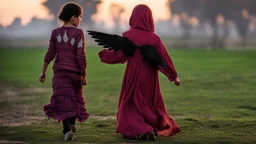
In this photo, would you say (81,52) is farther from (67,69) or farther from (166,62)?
(166,62)

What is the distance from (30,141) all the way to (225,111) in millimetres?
5499

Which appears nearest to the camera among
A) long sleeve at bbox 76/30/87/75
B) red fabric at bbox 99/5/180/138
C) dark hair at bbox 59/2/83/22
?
long sleeve at bbox 76/30/87/75

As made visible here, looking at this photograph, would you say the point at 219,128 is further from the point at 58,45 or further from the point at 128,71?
the point at 58,45

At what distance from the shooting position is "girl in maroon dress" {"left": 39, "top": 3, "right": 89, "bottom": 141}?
27.2 ft

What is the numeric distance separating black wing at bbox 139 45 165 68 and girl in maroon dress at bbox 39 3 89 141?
869mm

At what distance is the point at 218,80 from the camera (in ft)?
69.4

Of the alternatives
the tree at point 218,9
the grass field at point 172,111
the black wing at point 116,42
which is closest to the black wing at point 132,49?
the black wing at point 116,42

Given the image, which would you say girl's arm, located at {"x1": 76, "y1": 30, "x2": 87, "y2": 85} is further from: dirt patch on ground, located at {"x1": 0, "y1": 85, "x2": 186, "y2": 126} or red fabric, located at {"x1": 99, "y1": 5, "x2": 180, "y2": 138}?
dirt patch on ground, located at {"x1": 0, "y1": 85, "x2": 186, "y2": 126}

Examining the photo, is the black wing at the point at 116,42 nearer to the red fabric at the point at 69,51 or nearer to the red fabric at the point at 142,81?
the red fabric at the point at 142,81

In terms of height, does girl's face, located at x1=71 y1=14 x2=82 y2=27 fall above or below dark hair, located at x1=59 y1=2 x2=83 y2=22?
below

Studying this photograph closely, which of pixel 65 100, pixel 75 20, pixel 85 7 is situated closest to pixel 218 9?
pixel 85 7

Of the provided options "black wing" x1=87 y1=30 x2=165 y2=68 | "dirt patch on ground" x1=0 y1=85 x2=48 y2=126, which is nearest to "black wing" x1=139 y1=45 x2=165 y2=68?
"black wing" x1=87 y1=30 x2=165 y2=68

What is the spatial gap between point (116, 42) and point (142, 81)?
2.30ft

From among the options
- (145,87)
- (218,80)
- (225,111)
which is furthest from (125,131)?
(218,80)
